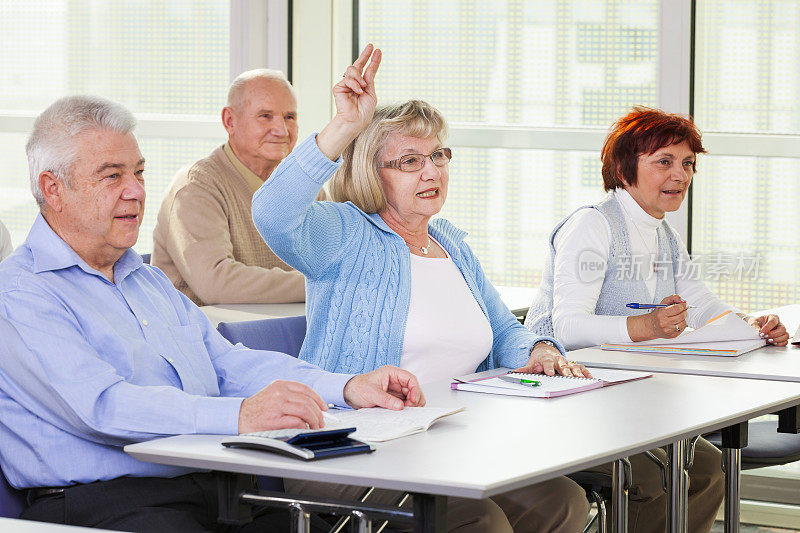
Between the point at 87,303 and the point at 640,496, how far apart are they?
1.63m

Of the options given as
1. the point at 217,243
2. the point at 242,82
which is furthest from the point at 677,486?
the point at 242,82

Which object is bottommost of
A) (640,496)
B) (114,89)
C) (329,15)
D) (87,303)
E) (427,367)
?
(640,496)

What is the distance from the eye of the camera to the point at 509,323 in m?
2.67

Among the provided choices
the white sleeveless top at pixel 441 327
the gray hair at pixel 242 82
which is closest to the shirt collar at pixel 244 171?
the gray hair at pixel 242 82

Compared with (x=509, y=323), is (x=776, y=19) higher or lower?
higher

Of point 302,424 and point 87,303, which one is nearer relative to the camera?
point 302,424

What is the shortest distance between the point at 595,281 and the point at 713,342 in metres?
0.39

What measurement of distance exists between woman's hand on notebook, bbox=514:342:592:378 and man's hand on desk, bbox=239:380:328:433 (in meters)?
0.75

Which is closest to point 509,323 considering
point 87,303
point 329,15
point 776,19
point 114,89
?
point 87,303

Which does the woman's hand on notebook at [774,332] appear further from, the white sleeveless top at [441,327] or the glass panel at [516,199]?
the glass panel at [516,199]

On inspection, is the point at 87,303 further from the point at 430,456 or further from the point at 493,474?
the point at 493,474

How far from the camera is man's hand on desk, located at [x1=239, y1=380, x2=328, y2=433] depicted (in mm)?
→ 1659

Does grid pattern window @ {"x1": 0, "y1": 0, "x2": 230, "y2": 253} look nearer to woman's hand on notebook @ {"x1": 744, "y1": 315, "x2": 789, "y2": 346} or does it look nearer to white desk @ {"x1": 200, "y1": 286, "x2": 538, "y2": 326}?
white desk @ {"x1": 200, "y1": 286, "x2": 538, "y2": 326}

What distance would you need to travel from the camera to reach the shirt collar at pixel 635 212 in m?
3.27
